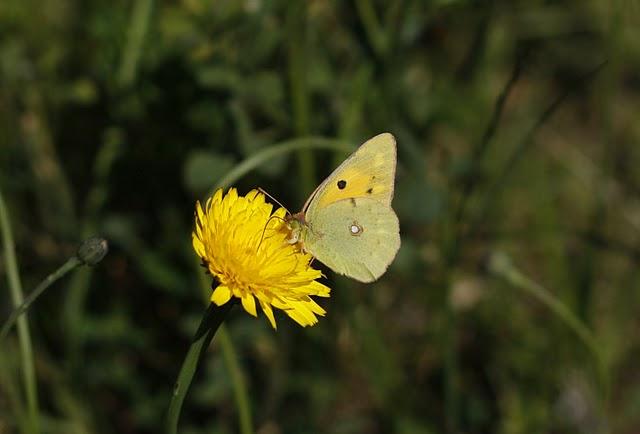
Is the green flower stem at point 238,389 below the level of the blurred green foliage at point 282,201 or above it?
below

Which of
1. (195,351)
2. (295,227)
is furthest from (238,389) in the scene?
(195,351)

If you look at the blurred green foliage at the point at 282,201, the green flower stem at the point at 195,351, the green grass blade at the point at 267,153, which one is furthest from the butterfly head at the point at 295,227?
the blurred green foliage at the point at 282,201

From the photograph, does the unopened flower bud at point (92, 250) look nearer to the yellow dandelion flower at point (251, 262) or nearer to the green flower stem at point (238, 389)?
the yellow dandelion flower at point (251, 262)

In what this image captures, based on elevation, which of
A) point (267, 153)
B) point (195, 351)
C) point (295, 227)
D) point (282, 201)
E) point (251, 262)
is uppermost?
point (282, 201)

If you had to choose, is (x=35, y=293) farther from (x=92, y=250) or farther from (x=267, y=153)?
(x=267, y=153)

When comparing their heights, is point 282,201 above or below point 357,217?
above

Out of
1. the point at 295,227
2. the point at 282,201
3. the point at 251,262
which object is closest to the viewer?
the point at 251,262

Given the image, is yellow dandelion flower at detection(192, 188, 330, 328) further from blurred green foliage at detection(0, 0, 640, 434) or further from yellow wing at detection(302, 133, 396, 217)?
blurred green foliage at detection(0, 0, 640, 434)

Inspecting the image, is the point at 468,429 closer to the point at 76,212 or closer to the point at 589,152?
the point at 76,212
